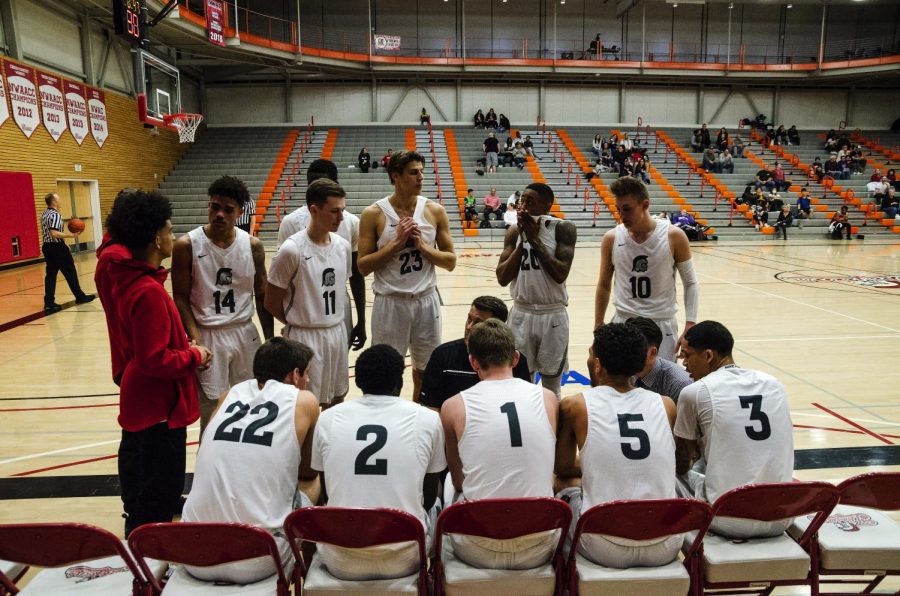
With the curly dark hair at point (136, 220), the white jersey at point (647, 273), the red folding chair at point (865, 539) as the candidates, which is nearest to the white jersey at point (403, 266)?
the white jersey at point (647, 273)

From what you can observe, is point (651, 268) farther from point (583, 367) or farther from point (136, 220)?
point (136, 220)

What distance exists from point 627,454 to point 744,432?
574 millimetres

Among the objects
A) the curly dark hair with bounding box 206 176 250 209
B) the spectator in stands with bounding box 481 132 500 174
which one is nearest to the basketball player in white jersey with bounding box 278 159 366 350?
the curly dark hair with bounding box 206 176 250 209

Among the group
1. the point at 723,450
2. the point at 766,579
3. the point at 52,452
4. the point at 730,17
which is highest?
the point at 730,17

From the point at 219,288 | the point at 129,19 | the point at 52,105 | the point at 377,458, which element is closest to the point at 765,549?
the point at 377,458

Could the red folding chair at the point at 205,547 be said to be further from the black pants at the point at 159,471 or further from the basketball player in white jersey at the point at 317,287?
the basketball player in white jersey at the point at 317,287

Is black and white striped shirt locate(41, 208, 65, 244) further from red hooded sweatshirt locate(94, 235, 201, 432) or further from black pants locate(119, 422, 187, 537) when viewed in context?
black pants locate(119, 422, 187, 537)

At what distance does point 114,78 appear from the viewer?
20438mm

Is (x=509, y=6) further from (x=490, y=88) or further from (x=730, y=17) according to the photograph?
(x=730, y=17)

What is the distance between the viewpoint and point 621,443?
8.05ft

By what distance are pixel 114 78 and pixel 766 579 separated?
76.5 feet

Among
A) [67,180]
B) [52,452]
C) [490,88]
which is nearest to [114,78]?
[67,180]

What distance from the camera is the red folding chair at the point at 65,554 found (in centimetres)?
206

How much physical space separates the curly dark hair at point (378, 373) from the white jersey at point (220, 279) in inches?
61.5
